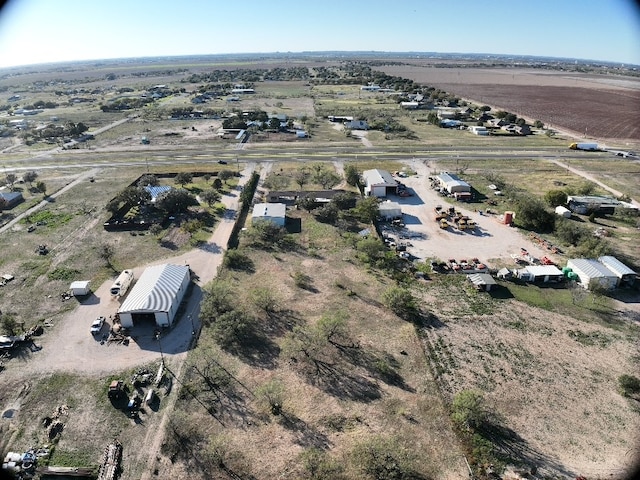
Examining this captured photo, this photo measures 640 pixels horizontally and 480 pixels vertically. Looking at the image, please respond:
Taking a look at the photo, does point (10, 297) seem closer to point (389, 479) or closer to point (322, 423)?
point (322, 423)

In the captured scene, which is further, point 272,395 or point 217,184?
point 217,184

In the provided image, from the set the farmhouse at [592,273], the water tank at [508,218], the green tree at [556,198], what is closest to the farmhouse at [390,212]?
the water tank at [508,218]

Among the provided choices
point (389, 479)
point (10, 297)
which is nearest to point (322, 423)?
point (389, 479)

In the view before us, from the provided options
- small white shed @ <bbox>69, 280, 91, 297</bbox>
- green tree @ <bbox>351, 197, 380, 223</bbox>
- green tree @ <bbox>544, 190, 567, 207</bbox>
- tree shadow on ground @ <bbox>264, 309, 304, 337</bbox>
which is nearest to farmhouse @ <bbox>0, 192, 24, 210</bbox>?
small white shed @ <bbox>69, 280, 91, 297</bbox>

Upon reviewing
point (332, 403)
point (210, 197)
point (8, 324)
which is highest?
point (210, 197)

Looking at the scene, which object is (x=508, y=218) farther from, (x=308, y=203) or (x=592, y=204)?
(x=308, y=203)

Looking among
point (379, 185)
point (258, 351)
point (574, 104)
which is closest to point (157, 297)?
point (258, 351)
